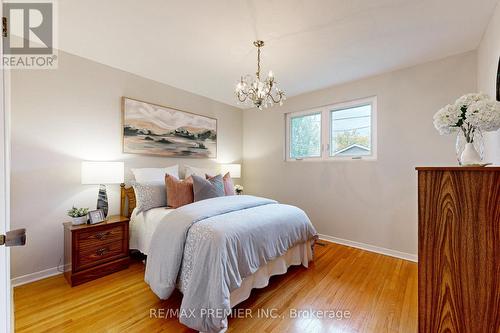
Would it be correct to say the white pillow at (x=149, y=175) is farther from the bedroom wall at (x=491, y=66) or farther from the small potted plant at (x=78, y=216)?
the bedroom wall at (x=491, y=66)

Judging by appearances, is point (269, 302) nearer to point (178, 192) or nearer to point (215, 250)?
point (215, 250)

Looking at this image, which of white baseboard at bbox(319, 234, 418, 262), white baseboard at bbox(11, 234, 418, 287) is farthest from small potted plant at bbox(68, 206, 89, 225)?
white baseboard at bbox(319, 234, 418, 262)

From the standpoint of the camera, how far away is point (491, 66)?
180 centimetres

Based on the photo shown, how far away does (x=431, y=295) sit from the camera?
1033 mm

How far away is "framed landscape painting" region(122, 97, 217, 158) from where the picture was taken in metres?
2.91

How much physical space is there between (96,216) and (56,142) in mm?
901

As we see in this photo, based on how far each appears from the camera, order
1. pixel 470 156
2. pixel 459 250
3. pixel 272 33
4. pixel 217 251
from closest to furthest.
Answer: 1. pixel 459 250
2. pixel 470 156
3. pixel 217 251
4. pixel 272 33

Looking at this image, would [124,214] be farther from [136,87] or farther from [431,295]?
[431,295]

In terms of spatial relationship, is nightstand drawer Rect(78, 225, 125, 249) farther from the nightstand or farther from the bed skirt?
the bed skirt

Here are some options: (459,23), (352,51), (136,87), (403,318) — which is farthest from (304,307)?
(136,87)

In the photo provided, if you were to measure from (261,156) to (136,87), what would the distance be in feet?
7.73

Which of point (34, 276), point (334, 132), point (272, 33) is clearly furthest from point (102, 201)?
point (334, 132)

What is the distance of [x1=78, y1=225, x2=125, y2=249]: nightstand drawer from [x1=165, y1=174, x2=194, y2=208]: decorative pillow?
591 mm

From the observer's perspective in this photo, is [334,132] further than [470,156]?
Yes
